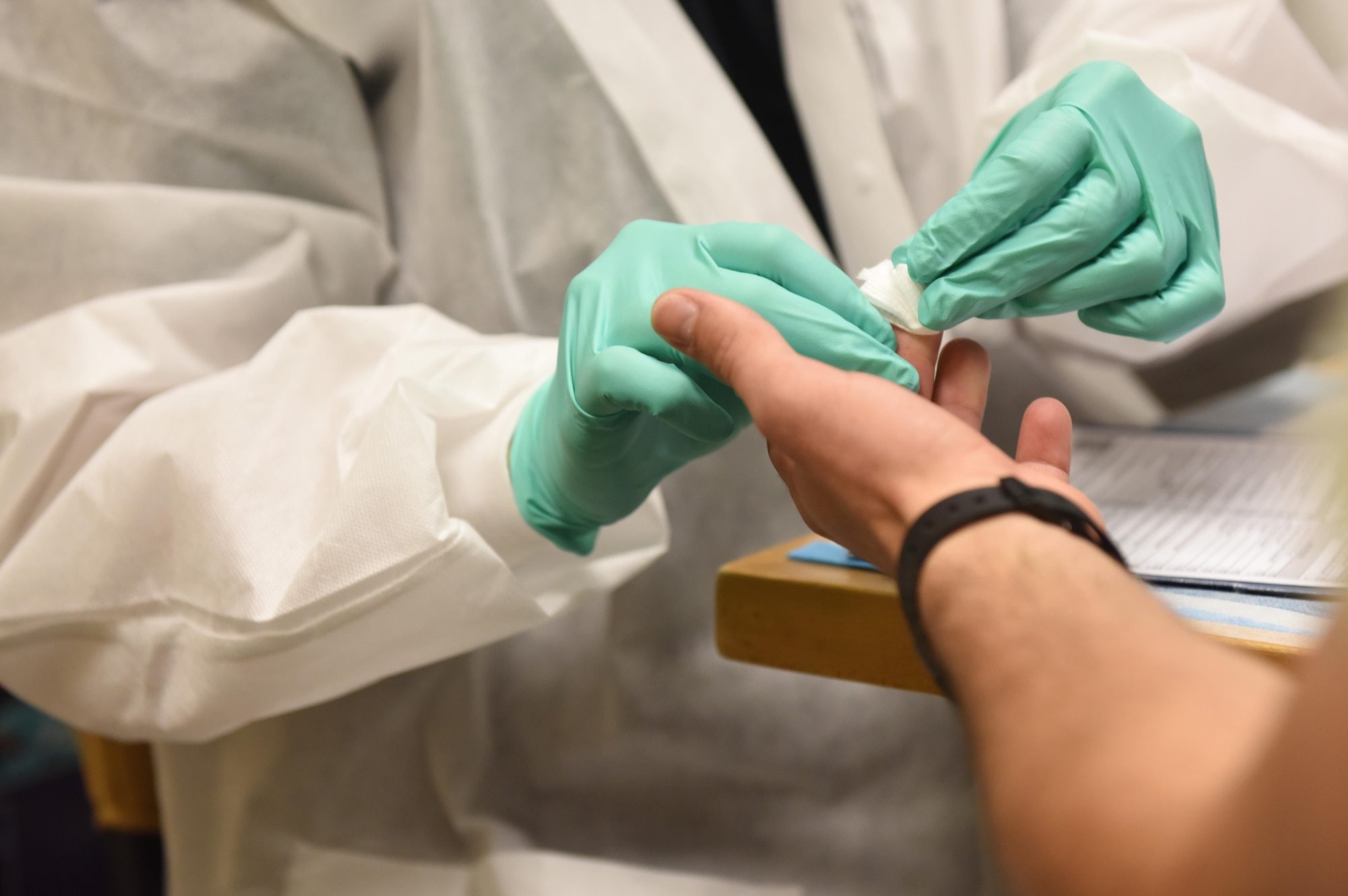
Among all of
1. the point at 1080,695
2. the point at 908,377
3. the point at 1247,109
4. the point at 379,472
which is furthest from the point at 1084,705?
the point at 1247,109

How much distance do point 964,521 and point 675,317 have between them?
0.54ft

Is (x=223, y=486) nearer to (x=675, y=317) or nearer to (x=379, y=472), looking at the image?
(x=379, y=472)

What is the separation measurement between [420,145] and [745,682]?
457 millimetres

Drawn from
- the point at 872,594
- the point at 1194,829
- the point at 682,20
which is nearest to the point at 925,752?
the point at 872,594

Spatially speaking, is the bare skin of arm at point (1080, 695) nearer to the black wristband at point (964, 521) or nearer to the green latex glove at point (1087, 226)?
the black wristband at point (964, 521)

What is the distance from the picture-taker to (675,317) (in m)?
0.39

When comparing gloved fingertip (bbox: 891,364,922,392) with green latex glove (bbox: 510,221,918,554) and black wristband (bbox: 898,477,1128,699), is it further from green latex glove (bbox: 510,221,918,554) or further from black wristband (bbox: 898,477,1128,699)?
black wristband (bbox: 898,477,1128,699)

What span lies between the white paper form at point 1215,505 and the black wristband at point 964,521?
13 centimetres

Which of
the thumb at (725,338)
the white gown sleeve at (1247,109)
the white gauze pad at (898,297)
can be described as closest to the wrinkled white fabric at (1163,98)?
the white gown sleeve at (1247,109)

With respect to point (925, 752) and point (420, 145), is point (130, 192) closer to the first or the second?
point (420, 145)

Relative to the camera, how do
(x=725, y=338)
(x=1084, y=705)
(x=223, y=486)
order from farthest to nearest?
(x=223, y=486)
(x=725, y=338)
(x=1084, y=705)

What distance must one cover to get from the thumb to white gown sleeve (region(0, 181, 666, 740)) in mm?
155

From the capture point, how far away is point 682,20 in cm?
64

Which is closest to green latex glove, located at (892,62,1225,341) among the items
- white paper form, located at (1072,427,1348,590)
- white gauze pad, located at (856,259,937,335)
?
white gauze pad, located at (856,259,937,335)
